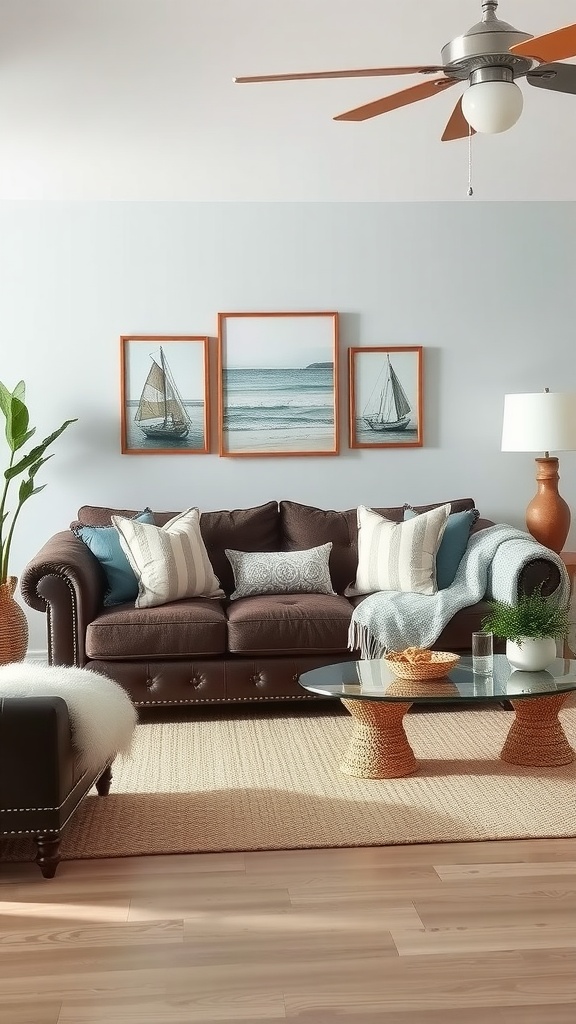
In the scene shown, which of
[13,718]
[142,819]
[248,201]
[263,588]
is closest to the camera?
[13,718]

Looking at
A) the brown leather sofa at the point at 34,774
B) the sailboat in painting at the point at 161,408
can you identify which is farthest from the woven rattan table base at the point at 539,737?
the sailboat in painting at the point at 161,408

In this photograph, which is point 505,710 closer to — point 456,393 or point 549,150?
point 456,393

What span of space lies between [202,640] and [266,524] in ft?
3.27

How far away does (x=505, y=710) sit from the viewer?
4844 millimetres

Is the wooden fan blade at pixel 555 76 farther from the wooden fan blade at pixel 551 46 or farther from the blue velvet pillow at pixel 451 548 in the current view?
the blue velvet pillow at pixel 451 548

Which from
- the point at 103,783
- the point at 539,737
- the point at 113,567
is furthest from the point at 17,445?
the point at 539,737

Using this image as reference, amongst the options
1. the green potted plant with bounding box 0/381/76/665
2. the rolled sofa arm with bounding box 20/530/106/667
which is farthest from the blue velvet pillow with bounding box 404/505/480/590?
the green potted plant with bounding box 0/381/76/665

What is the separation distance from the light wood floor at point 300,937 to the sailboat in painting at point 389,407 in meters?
3.06

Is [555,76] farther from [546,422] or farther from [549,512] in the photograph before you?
[549,512]

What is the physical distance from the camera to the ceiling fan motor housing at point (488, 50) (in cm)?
253

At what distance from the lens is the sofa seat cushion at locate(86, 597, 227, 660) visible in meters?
4.60

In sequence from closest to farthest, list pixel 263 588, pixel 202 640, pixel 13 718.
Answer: pixel 13 718 → pixel 202 640 → pixel 263 588

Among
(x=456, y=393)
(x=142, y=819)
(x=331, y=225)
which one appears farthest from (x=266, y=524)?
(x=142, y=819)

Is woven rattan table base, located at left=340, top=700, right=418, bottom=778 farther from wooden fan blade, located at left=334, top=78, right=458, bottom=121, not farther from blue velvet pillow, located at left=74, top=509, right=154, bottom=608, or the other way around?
wooden fan blade, located at left=334, top=78, right=458, bottom=121
